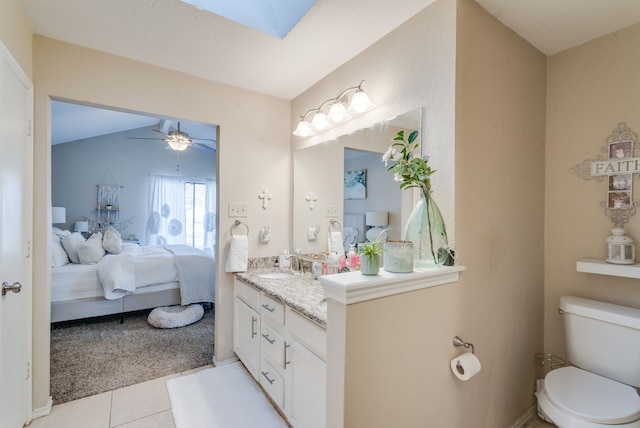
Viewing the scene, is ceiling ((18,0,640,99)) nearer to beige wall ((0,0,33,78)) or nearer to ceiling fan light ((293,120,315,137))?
beige wall ((0,0,33,78))

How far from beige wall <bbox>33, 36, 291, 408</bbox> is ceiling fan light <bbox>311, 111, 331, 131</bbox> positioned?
1.69ft

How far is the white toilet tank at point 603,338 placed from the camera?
4.47 feet

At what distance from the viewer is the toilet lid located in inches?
45.8

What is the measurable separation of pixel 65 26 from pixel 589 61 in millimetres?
3035

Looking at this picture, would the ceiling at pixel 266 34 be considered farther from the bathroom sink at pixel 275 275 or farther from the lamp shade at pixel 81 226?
the lamp shade at pixel 81 226

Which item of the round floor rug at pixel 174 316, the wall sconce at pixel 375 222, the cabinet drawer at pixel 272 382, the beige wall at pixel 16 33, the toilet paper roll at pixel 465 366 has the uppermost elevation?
the beige wall at pixel 16 33

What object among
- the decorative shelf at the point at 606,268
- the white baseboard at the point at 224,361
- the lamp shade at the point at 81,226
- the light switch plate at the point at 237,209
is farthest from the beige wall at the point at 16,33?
the lamp shade at the point at 81,226

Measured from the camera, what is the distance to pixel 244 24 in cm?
158

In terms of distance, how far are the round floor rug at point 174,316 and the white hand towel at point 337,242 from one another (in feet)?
6.85

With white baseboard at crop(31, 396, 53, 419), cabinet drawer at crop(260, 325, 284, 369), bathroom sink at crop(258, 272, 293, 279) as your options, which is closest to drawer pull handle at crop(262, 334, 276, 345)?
cabinet drawer at crop(260, 325, 284, 369)

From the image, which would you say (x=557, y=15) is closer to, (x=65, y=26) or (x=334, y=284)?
(x=334, y=284)

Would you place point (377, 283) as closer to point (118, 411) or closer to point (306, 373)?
point (306, 373)

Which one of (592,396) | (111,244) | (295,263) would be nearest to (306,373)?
(295,263)

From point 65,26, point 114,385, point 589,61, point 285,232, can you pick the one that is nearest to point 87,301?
point 114,385
